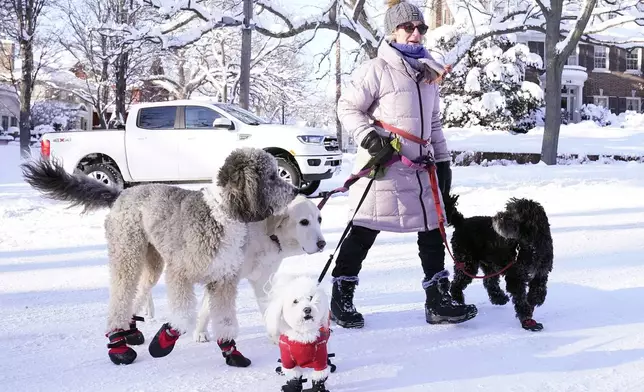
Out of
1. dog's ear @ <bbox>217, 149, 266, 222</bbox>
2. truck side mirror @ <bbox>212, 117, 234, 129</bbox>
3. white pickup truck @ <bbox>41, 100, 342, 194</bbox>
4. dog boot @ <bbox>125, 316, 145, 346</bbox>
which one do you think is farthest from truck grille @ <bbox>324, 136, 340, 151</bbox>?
dog's ear @ <bbox>217, 149, 266, 222</bbox>

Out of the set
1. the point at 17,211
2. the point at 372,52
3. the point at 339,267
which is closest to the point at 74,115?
the point at 372,52

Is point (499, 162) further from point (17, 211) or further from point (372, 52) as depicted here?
point (17, 211)

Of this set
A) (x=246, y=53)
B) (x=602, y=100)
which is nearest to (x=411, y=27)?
(x=246, y=53)

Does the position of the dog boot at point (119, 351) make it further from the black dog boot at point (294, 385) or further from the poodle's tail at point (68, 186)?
the black dog boot at point (294, 385)

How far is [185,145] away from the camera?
1245 centimetres

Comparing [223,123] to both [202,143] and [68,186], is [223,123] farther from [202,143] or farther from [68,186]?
[68,186]

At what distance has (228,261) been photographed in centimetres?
359

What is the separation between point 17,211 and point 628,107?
139 ft

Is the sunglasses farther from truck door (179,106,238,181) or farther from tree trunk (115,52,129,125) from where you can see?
tree trunk (115,52,129,125)

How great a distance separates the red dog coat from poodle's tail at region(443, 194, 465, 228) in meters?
1.94

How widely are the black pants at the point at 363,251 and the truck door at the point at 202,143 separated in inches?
312

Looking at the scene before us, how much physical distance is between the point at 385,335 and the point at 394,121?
58.9 inches

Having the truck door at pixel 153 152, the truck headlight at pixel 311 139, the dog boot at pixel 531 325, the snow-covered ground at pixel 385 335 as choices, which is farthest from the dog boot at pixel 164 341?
the truck door at pixel 153 152

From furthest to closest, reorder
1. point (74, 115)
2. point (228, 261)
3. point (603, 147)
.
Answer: point (74, 115) < point (603, 147) < point (228, 261)
